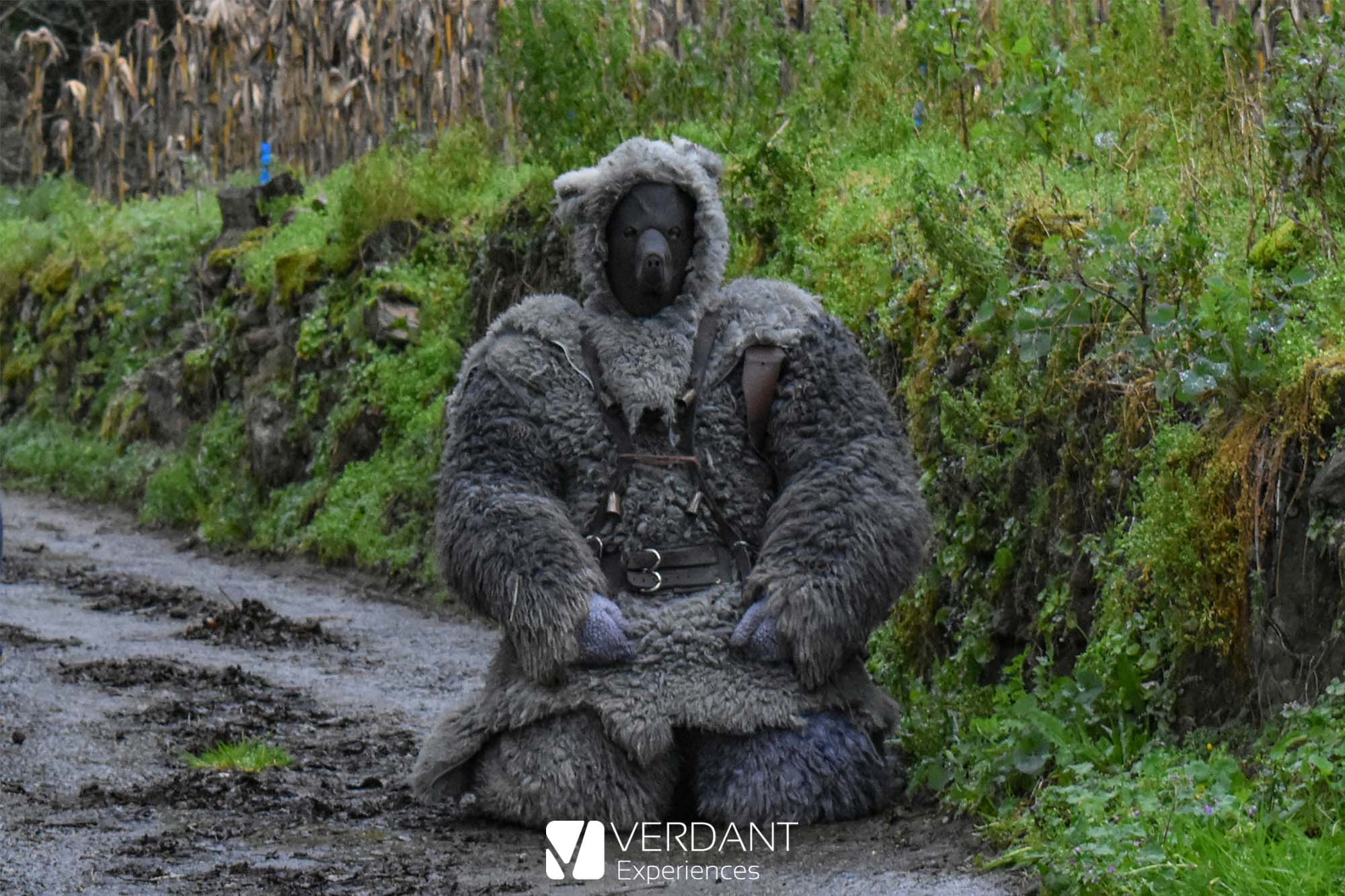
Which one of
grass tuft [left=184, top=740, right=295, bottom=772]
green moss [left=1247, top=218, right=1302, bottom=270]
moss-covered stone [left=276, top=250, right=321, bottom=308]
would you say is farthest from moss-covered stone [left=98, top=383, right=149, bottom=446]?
green moss [left=1247, top=218, right=1302, bottom=270]

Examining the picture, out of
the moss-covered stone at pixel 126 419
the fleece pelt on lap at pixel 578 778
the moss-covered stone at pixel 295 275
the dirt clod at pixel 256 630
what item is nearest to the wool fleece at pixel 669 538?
the fleece pelt on lap at pixel 578 778

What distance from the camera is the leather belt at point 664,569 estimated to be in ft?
15.9

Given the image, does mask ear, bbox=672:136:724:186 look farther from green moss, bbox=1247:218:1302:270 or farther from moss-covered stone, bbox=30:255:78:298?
moss-covered stone, bbox=30:255:78:298

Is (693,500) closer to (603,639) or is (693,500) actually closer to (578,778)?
(603,639)

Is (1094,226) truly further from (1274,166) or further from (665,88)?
(665,88)

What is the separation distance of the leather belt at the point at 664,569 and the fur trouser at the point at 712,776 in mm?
372

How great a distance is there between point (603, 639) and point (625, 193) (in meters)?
1.22

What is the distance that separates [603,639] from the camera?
4.68 m

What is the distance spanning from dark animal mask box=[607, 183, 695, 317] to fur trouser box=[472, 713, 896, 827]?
1.13 m

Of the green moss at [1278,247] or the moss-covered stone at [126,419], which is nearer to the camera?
the green moss at [1278,247]

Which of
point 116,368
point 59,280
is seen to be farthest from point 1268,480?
point 59,280

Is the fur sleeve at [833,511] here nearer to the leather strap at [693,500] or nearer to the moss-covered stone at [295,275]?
the leather strap at [693,500]

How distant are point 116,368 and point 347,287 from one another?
421 centimetres

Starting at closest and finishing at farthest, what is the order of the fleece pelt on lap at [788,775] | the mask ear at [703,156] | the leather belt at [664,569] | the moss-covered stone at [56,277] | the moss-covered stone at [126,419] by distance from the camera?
the fleece pelt on lap at [788,775], the leather belt at [664,569], the mask ear at [703,156], the moss-covered stone at [126,419], the moss-covered stone at [56,277]
